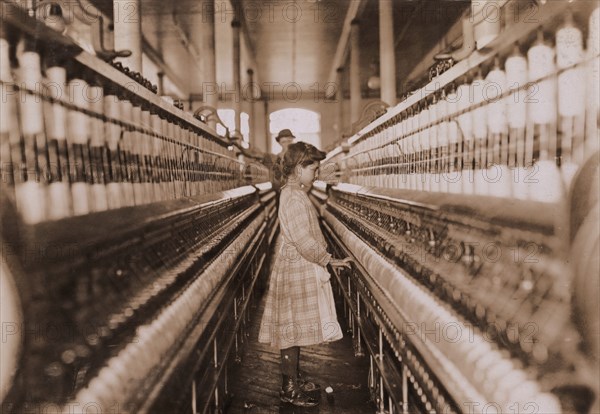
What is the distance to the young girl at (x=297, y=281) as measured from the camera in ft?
11.4

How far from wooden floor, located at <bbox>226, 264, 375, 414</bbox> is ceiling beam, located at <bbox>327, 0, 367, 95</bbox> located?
9242 mm

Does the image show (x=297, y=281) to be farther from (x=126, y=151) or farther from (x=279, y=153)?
(x=279, y=153)

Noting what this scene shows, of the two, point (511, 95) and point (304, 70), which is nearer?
point (511, 95)

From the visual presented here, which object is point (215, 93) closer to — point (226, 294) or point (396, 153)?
point (396, 153)

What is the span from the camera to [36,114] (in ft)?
5.09

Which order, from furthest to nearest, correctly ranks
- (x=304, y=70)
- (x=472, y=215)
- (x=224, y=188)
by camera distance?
(x=304, y=70) < (x=224, y=188) < (x=472, y=215)

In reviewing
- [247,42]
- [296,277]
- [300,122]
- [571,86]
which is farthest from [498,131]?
[300,122]

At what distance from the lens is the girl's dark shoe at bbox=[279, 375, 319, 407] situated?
345 cm

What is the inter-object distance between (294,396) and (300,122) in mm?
21138

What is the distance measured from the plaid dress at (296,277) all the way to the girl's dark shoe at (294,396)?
0.25 m

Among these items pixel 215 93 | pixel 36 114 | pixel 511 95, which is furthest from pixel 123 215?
pixel 215 93

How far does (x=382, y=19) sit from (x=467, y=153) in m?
9.21

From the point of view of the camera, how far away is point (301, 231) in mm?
3412

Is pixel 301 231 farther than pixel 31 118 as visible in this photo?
Yes
